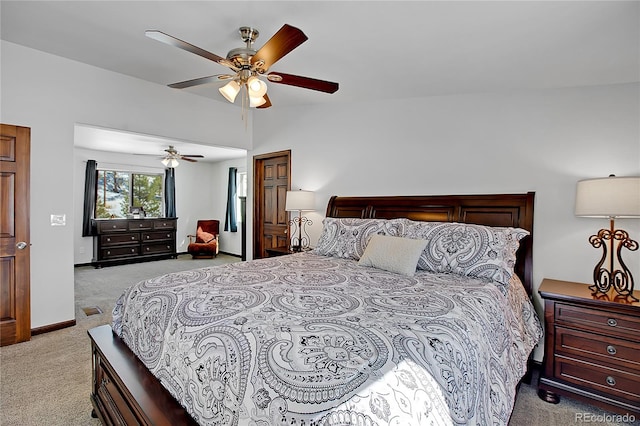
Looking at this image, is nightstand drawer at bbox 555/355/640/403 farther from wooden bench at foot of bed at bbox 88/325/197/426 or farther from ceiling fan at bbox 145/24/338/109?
ceiling fan at bbox 145/24/338/109

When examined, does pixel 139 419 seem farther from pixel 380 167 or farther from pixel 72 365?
pixel 380 167

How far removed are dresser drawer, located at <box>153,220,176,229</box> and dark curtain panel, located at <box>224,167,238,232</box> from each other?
1.26 metres

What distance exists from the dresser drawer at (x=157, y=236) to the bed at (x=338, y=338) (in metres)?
5.68

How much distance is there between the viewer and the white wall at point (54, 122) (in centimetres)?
305

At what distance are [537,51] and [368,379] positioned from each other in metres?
2.41

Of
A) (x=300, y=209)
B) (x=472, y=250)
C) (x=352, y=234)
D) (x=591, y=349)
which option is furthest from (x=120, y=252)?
(x=591, y=349)

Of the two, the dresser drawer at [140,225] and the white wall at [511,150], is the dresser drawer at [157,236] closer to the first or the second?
the dresser drawer at [140,225]

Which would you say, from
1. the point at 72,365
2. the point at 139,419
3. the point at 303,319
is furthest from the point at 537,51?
the point at 72,365

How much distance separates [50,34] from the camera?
8.93 ft

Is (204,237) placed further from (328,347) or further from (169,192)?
(328,347)

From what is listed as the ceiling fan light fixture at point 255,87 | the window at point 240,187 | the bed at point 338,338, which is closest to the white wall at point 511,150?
the bed at point 338,338

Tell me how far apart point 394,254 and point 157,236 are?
262 inches

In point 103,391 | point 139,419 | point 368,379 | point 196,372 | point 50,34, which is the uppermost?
point 50,34

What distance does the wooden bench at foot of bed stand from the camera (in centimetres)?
129
